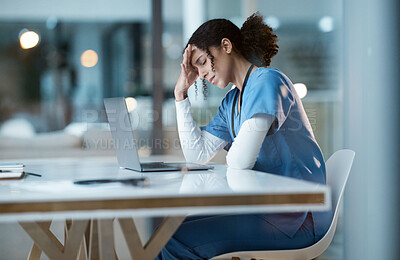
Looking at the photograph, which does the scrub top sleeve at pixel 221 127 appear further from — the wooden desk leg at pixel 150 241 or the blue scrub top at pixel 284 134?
the wooden desk leg at pixel 150 241

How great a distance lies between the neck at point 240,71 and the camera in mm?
1832

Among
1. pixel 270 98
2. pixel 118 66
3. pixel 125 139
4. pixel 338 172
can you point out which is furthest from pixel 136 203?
pixel 118 66

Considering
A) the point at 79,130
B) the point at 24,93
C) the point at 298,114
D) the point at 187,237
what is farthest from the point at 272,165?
the point at 24,93

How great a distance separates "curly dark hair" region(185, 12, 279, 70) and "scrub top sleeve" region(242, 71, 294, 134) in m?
0.27

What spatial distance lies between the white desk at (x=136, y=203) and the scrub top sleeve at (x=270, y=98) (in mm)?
363

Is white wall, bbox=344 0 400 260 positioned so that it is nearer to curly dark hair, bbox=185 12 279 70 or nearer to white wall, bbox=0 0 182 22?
curly dark hair, bbox=185 12 279 70

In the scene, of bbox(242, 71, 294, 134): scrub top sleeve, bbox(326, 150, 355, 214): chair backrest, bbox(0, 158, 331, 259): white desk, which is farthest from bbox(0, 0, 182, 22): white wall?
bbox(0, 158, 331, 259): white desk

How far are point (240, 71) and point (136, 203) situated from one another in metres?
1.01

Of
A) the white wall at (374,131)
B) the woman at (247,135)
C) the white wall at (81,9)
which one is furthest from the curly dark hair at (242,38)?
the white wall at (81,9)

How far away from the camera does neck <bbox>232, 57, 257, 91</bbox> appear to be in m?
1.83

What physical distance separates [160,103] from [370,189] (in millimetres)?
1717

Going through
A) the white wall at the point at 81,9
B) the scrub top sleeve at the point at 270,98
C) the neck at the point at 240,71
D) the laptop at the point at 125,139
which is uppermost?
the white wall at the point at 81,9

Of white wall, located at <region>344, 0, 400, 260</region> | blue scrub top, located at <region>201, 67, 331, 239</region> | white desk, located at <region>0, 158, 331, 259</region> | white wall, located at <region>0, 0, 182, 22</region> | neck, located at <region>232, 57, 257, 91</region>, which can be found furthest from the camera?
white wall, located at <region>0, 0, 182, 22</region>

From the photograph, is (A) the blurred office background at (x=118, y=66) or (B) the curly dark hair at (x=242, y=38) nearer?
(B) the curly dark hair at (x=242, y=38)
